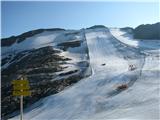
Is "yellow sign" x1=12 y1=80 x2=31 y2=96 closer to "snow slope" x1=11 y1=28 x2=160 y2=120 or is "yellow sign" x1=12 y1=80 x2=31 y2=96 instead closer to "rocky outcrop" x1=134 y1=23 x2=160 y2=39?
"snow slope" x1=11 y1=28 x2=160 y2=120

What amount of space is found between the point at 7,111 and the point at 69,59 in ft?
92.5

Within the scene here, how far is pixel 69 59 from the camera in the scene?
66188mm

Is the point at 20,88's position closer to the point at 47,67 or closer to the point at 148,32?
the point at 47,67

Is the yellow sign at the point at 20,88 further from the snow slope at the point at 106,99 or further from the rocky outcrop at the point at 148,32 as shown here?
the rocky outcrop at the point at 148,32

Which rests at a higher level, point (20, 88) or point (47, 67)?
point (20, 88)

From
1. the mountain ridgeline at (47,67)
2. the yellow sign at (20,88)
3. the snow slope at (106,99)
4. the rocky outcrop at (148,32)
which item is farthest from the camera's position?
the rocky outcrop at (148,32)

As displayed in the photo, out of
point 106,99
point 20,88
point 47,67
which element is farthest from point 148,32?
point 20,88

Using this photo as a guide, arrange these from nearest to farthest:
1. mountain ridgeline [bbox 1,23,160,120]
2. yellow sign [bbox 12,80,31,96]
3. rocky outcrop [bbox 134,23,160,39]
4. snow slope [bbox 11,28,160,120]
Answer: yellow sign [bbox 12,80,31,96] → snow slope [bbox 11,28,160,120] → mountain ridgeline [bbox 1,23,160,120] → rocky outcrop [bbox 134,23,160,39]

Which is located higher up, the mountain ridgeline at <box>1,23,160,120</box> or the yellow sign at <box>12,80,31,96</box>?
the yellow sign at <box>12,80,31,96</box>

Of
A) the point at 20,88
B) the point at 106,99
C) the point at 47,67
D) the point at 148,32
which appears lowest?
the point at 106,99

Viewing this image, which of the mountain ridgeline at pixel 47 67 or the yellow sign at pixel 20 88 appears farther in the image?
the mountain ridgeline at pixel 47 67

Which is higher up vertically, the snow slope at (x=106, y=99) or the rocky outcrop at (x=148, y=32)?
the rocky outcrop at (x=148, y=32)

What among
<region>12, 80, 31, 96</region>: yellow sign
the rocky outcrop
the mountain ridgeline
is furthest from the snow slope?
the rocky outcrop

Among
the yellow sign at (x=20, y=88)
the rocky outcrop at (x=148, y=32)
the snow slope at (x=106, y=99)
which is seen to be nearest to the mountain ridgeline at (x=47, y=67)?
the rocky outcrop at (x=148, y=32)
